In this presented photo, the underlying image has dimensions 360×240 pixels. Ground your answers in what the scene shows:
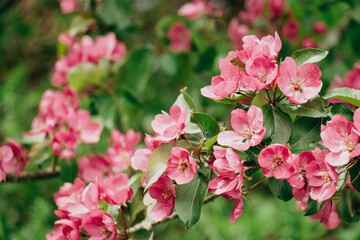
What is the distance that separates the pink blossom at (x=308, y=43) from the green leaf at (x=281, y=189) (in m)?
1.06

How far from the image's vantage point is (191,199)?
24.2 inches

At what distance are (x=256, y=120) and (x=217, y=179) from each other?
111 mm

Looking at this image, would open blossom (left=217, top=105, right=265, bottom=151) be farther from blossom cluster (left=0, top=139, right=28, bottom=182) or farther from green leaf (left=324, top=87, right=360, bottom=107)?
blossom cluster (left=0, top=139, right=28, bottom=182)

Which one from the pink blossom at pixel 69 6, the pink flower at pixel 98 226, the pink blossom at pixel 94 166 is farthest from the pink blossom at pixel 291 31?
the pink flower at pixel 98 226

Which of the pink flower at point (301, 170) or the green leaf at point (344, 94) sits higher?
the green leaf at point (344, 94)

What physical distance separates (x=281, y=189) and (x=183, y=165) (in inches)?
6.5

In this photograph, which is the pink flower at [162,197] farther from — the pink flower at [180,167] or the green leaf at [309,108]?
the green leaf at [309,108]

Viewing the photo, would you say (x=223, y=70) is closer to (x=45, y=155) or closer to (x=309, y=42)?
(x=45, y=155)

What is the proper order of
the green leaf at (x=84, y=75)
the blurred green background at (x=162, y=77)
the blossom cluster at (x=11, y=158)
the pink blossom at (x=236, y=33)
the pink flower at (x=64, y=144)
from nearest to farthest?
the blossom cluster at (x=11, y=158)
the pink flower at (x=64, y=144)
the green leaf at (x=84, y=75)
the blurred green background at (x=162, y=77)
the pink blossom at (x=236, y=33)

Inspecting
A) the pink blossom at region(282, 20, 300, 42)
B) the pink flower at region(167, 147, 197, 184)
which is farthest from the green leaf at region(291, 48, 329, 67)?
the pink blossom at region(282, 20, 300, 42)

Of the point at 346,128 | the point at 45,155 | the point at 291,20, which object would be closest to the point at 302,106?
the point at 346,128

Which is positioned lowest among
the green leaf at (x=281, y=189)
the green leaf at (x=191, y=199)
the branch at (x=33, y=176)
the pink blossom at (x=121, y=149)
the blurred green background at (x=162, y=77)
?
the blurred green background at (x=162, y=77)

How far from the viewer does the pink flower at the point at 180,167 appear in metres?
0.59

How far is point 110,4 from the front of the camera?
1372 mm
